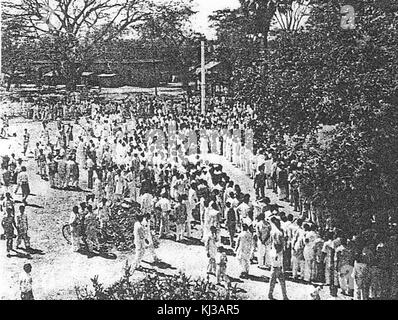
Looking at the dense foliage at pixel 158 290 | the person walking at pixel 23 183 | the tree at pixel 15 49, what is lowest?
the dense foliage at pixel 158 290

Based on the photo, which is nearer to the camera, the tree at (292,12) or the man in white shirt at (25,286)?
the man in white shirt at (25,286)

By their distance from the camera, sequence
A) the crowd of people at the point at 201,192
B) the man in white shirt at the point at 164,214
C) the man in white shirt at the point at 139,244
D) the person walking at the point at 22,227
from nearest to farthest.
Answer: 1. the crowd of people at the point at 201,192
2. the man in white shirt at the point at 139,244
3. the person walking at the point at 22,227
4. the man in white shirt at the point at 164,214

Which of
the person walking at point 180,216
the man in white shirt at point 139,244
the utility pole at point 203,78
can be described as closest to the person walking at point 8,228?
the man in white shirt at point 139,244

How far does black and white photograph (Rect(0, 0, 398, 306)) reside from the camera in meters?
9.91

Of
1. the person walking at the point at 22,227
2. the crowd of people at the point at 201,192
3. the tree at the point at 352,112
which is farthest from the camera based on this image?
the person walking at the point at 22,227

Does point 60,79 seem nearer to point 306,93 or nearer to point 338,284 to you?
point 306,93

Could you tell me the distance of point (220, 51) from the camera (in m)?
22.3

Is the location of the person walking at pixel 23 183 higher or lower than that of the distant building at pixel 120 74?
lower

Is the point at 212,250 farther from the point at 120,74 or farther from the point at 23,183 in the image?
the point at 120,74

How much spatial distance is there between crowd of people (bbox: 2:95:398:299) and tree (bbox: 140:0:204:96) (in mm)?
1824

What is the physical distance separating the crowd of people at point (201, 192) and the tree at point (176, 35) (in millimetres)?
1824

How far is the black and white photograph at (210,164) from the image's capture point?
32.5 ft

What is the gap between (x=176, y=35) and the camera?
21562 millimetres

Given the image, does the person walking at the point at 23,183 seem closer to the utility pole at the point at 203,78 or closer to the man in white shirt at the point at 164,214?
the man in white shirt at the point at 164,214
